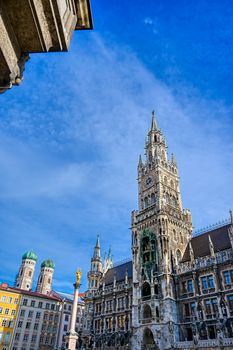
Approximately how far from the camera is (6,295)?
64.4 metres

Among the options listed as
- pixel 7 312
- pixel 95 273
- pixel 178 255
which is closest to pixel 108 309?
pixel 95 273

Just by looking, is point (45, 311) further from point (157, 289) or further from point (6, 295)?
point (157, 289)

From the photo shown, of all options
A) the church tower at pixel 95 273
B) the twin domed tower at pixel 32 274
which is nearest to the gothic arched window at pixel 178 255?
the church tower at pixel 95 273

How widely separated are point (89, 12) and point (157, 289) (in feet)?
135

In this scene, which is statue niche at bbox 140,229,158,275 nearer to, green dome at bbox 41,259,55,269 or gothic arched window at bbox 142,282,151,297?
gothic arched window at bbox 142,282,151,297

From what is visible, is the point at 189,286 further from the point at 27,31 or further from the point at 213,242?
the point at 27,31

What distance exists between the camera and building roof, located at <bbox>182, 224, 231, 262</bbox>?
40119 millimetres

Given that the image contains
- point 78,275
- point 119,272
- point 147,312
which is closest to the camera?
point 78,275

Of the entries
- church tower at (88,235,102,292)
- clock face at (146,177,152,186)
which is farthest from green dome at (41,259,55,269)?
clock face at (146,177,152,186)

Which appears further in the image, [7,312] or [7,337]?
[7,312]

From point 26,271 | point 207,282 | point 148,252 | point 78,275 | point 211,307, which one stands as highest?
point 26,271

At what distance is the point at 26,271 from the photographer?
114 meters

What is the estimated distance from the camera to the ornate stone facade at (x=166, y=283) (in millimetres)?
35062

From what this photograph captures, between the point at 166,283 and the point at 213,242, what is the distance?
9.98 meters
